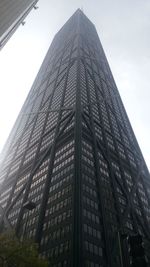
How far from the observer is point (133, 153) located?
13812 centimetres

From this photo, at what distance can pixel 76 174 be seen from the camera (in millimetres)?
82500

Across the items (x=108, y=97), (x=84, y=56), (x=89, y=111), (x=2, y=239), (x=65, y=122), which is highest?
(x=84, y=56)

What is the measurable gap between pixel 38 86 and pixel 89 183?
126 meters

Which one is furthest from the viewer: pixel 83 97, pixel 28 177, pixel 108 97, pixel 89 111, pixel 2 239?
pixel 108 97

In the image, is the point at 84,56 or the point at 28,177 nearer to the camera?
the point at 28,177

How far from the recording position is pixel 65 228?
70.9m

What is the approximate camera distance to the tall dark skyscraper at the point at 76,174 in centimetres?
7069

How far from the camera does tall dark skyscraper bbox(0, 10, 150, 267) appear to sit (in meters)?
70.7

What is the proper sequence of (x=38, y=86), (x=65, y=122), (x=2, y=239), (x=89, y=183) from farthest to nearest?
(x=38, y=86), (x=65, y=122), (x=89, y=183), (x=2, y=239)

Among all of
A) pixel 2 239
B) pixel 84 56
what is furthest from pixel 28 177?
pixel 84 56

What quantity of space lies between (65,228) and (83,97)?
75.7 metres

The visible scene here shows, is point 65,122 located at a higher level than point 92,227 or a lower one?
higher

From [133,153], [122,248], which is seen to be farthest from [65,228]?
[133,153]

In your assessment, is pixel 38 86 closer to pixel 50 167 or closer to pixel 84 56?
pixel 84 56
